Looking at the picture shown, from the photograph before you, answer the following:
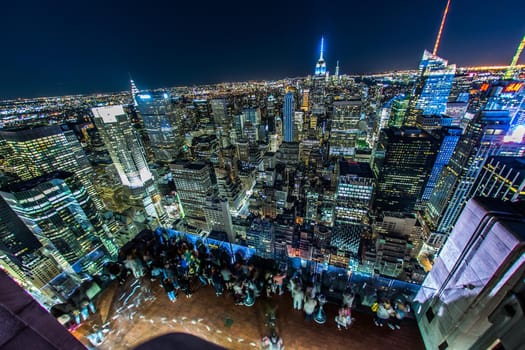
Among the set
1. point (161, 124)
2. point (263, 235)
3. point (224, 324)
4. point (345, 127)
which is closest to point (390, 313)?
point (224, 324)

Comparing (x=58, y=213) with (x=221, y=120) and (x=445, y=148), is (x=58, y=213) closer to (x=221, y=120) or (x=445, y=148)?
(x=221, y=120)

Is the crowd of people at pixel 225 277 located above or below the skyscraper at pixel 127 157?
above

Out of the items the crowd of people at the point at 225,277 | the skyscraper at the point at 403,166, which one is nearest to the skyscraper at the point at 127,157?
the crowd of people at the point at 225,277

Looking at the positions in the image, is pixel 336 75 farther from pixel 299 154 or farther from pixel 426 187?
pixel 426 187

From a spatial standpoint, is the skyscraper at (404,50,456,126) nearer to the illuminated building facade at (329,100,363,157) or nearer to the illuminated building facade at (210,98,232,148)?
the illuminated building facade at (329,100,363,157)

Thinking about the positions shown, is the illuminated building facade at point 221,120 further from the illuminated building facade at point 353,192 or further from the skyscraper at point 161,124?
the illuminated building facade at point 353,192
